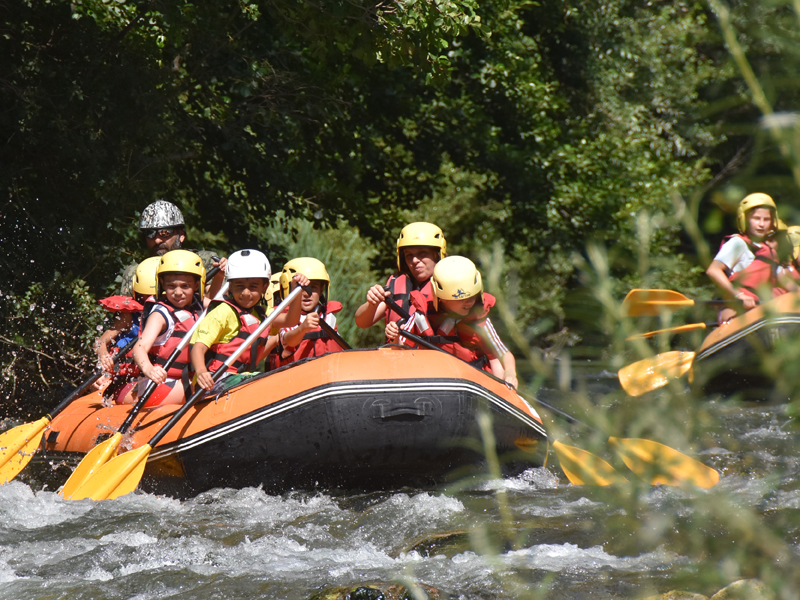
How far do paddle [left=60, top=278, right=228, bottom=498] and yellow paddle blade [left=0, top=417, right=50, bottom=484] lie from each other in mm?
435

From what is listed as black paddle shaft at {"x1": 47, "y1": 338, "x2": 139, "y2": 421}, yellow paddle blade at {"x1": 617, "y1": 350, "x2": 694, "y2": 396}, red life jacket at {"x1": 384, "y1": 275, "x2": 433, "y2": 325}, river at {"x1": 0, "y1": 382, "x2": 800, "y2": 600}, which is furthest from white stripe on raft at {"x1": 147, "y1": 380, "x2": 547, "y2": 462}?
yellow paddle blade at {"x1": 617, "y1": 350, "x2": 694, "y2": 396}

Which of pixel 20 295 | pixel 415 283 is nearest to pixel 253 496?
pixel 415 283

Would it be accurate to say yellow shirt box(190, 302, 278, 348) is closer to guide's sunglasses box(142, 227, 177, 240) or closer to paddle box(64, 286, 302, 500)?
paddle box(64, 286, 302, 500)

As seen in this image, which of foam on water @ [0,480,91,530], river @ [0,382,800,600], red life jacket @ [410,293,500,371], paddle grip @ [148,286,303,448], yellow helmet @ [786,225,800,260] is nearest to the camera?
yellow helmet @ [786,225,800,260]

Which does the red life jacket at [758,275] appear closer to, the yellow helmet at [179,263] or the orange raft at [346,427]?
the orange raft at [346,427]

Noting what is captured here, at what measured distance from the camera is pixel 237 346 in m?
5.32

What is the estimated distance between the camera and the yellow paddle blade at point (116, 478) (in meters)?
4.57

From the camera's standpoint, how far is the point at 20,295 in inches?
300

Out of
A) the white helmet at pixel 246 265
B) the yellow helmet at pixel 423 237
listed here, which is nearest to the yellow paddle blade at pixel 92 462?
the white helmet at pixel 246 265

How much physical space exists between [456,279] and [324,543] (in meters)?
1.71

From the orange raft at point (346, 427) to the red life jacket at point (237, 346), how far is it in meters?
0.47

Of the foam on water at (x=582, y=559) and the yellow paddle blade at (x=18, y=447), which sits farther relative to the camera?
the yellow paddle blade at (x=18, y=447)

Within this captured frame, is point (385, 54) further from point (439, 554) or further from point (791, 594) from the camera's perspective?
point (791, 594)

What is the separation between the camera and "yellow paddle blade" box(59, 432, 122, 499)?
4.71 m
